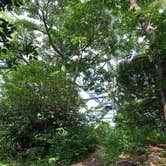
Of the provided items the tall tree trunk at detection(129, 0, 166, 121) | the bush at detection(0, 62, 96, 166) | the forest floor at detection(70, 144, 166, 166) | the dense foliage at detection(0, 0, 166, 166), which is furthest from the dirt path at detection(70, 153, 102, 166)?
the tall tree trunk at detection(129, 0, 166, 121)

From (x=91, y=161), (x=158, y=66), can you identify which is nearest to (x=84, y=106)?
(x=91, y=161)

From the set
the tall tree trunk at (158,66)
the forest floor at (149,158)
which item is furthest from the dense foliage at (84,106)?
the forest floor at (149,158)

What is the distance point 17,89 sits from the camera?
7.26 metres

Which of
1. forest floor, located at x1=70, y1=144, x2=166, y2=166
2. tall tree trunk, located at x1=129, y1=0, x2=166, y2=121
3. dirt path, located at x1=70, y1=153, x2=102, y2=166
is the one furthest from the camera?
tall tree trunk, located at x1=129, y1=0, x2=166, y2=121

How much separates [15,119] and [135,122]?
10.5ft

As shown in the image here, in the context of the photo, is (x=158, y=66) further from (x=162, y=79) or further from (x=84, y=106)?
(x=84, y=106)

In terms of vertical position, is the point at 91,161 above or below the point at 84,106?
below

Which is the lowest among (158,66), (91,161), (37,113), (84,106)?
(91,161)

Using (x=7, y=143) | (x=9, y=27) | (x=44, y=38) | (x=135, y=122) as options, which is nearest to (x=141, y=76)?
(x=135, y=122)

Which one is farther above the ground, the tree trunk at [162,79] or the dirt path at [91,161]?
the tree trunk at [162,79]

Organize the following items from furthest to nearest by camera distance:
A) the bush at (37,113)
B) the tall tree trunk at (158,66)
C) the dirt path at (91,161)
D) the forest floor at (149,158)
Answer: the bush at (37,113), the tall tree trunk at (158,66), the dirt path at (91,161), the forest floor at (149,158)

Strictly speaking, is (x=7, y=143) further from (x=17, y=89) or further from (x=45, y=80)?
(x=45, y=80)

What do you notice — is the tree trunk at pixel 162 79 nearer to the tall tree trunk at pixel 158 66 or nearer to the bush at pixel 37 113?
the tall tree trunk at pixel 158 66

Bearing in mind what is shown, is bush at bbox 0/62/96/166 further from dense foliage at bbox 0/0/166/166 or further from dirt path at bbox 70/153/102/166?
dirt path at bbox 70/153/102/166
